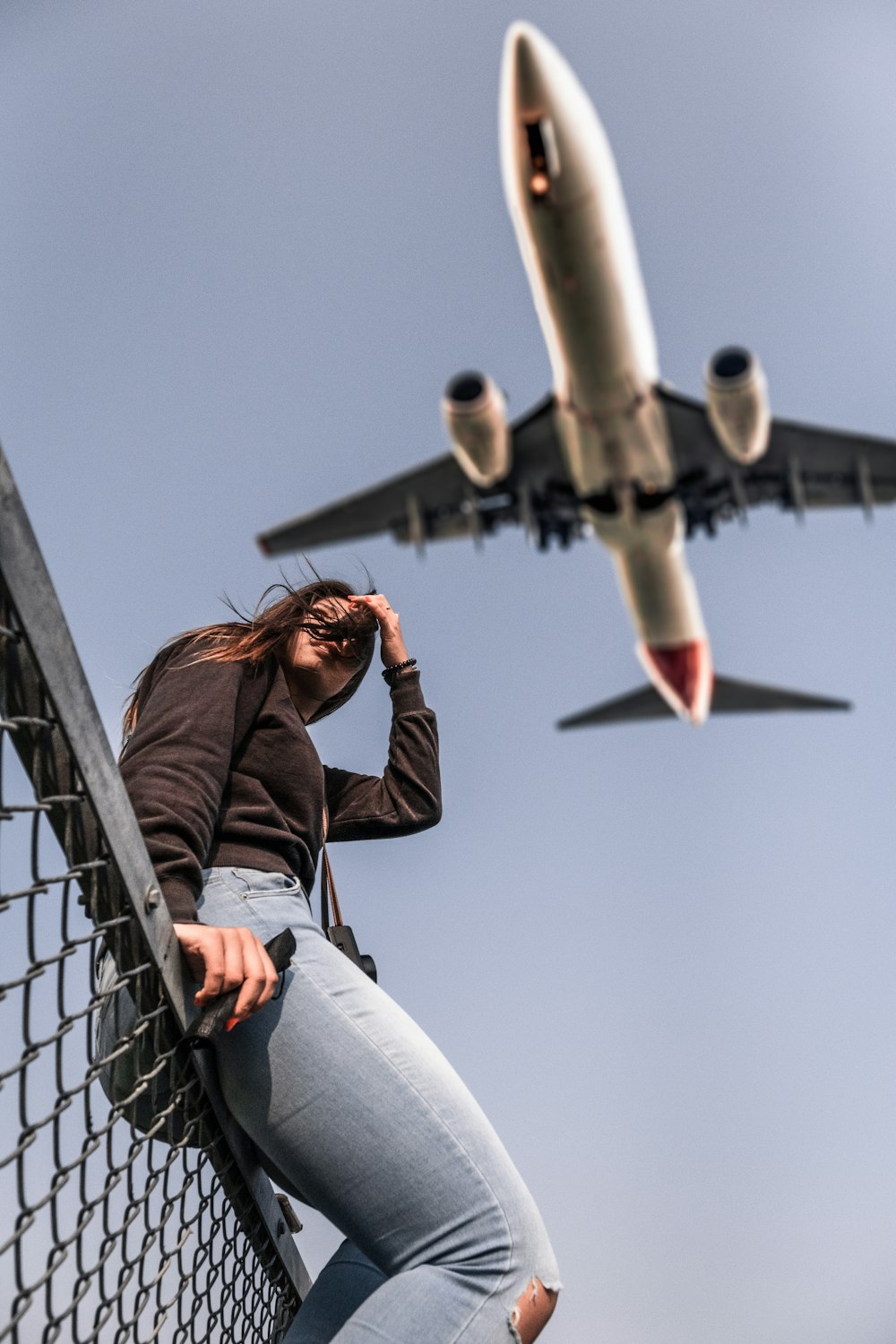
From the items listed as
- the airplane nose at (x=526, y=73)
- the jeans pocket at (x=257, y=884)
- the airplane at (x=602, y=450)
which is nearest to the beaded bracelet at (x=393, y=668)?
the airplane at (x=602, y=450)

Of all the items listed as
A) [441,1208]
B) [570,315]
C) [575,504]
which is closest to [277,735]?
[441,1208]

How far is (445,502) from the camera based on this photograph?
7707 mm

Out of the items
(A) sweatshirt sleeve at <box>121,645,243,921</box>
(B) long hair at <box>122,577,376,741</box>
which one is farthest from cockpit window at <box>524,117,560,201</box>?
(A) sweatshirt sleeve at <box>121,645,243,921</box>

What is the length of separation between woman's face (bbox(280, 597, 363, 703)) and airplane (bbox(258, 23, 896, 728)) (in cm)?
75

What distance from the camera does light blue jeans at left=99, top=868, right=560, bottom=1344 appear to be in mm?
2617

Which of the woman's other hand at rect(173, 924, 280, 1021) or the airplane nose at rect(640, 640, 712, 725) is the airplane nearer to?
the airplane nose at rect(640, 640, 712, 725)

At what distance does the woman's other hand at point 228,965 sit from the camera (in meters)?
2.73

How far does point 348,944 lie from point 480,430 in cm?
357

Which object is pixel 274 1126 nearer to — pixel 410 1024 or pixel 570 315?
pixel 410 1024

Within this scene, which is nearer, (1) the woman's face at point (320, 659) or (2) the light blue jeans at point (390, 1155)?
(2) the light blue jeans at point (390, 1155)

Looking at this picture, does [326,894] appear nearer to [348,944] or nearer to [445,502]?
[348,944]

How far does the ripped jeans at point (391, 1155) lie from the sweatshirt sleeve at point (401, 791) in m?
1.57

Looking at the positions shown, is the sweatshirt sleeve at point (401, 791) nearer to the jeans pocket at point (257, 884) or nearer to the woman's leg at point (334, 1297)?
the jeans pocket at point (257, 884)

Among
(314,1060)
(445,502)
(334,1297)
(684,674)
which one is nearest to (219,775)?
(314,1060)
